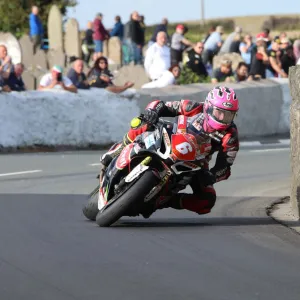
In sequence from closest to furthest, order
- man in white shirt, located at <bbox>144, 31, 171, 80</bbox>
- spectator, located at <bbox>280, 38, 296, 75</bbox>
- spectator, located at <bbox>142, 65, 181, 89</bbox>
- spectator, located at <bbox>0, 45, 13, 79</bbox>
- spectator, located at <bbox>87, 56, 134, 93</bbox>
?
1. spectator, located at <bbox>0, 45, 13, 79</bbox>
2. spectator, located at <bbox>87, 56, 134, 93</bbox>
3. spectator, located at <bbox>142, 65, 181, 89</bbox>
4. man in white shirt, located at <bbox>144, 31, 171, 80</bbox>
5. spectator, located at <bbox>280, 38, 296, 75</bbox>

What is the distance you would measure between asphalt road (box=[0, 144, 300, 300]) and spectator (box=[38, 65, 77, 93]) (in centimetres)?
468

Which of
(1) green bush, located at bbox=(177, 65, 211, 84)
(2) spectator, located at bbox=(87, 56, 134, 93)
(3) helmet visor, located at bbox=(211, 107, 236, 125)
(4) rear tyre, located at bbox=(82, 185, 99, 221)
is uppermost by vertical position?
(3) helmet visor, located at bbox=(211, 107, 236, 125)

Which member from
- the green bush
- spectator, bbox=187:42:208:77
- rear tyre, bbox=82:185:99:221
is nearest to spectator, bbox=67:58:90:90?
the green bush

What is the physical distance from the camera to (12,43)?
77.9 ft

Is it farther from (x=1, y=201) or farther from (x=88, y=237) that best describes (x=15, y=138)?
(x=88, y=237)

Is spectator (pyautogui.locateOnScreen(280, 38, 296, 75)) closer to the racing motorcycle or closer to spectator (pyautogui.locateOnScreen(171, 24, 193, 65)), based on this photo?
spectator (pyautogui.locateOnScreen(171, 24, 193, 65))

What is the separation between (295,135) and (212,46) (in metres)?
15.7

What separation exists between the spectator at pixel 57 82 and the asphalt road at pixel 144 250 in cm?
468

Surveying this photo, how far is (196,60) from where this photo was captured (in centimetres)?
2395

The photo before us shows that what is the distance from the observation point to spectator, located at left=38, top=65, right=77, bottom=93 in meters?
19.0

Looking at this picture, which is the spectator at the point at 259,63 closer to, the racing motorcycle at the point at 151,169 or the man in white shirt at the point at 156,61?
the man in white shirt at the point at 156,61

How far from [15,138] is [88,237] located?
8.78 meters

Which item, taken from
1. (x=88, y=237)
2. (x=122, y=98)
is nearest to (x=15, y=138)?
(x=122, y=98)

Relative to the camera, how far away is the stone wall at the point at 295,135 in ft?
37.6
